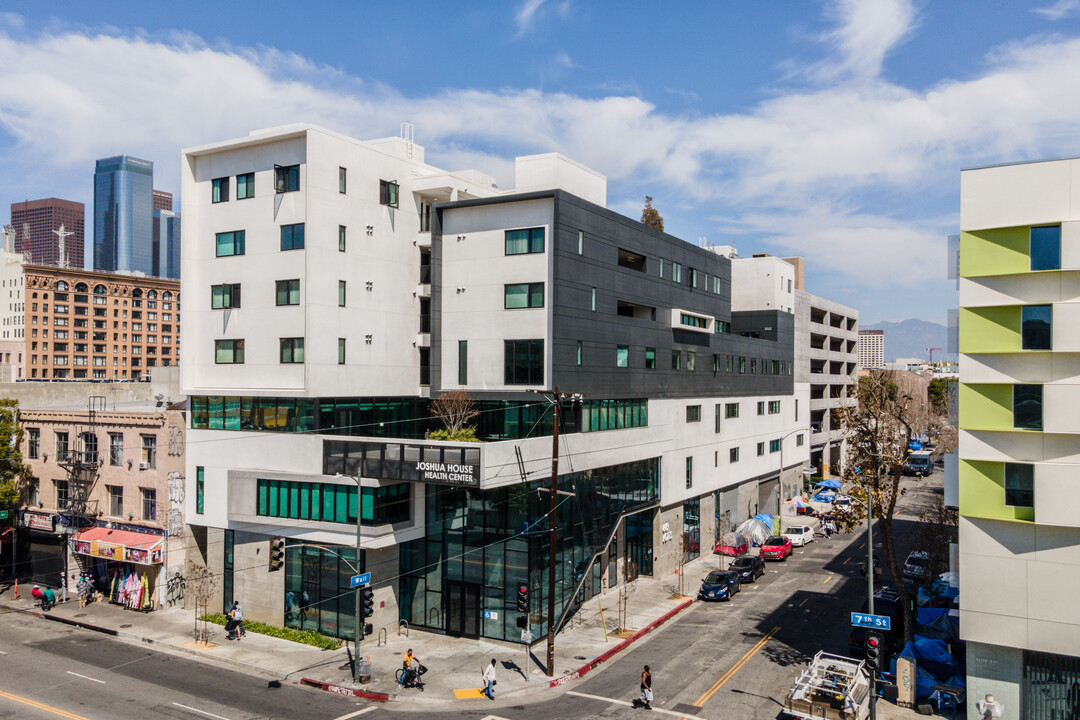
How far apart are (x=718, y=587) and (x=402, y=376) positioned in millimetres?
22257

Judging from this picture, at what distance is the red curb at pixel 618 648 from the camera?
3225 centimetres

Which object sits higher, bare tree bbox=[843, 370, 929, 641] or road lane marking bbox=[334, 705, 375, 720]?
bare tree bbox=[843, 370, 929, 641]

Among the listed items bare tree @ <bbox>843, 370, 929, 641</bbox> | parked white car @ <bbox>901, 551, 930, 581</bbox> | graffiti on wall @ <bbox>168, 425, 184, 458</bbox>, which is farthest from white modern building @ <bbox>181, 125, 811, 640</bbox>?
parked white car @ <bbox>901, 551, 930, 581</bbox>

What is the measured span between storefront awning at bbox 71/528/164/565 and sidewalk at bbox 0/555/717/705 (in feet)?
10.1

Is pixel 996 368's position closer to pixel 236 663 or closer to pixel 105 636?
pixel 236 663

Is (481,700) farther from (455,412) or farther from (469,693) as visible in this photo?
(455,412)

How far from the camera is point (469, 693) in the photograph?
101ft

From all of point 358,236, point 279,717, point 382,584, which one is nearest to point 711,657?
point 382,584

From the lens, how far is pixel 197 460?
138 ft

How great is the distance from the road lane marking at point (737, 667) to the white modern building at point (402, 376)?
856 centimetres

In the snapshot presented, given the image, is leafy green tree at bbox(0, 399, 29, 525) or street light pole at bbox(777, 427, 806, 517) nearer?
leafy green tree at bbox(0, 399, 29, 525)

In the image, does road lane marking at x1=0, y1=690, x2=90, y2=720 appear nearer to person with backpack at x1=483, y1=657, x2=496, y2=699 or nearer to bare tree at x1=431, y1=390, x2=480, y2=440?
person with backpack at x1=483, y1=657, x2=496, y2=699

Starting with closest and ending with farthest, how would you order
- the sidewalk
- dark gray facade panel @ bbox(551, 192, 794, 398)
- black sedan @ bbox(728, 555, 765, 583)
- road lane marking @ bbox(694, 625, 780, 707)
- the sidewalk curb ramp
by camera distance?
1. road lane marking @ bbox(694, 625, 780, 707)
2. the sidewalk
3. the sidewalk curb ramp
4. dark gray facade panel @ bbox(551, 192, 794, 398)
5. black sedan @ bbox(728, 555, 765, 583)

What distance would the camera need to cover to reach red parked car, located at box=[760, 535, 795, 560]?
55031 mm
